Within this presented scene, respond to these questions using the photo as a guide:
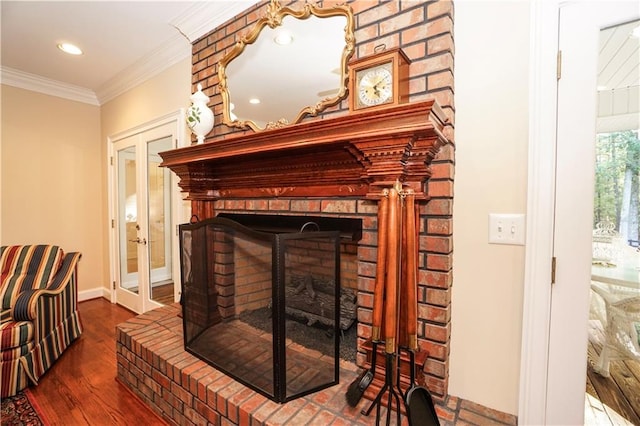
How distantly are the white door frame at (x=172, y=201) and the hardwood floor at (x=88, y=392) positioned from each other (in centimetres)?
72

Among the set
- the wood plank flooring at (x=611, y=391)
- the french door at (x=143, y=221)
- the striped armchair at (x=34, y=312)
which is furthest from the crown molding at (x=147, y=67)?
the wood plank flooring at (x=611, y=391)

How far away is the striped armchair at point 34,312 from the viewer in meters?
1.89

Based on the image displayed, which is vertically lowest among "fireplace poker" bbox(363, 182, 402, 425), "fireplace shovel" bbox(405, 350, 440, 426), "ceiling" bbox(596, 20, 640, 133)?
"fireplace shovel" bbox(405, 350, 440, 426)

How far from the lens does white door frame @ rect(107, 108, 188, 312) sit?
2.62 metres

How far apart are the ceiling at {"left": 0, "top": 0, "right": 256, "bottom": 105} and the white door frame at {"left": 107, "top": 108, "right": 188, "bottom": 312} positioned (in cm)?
49

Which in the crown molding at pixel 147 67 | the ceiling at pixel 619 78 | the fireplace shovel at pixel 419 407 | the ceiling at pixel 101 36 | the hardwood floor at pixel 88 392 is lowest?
the hardwood floor at pixel 88 392

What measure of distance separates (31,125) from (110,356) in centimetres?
278

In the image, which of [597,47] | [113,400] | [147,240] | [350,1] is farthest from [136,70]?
[597,47]

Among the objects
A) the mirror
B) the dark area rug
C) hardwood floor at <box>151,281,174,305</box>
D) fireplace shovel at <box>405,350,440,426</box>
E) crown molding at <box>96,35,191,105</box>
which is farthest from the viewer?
hardwood floor at <box>151,281,174,305</box>

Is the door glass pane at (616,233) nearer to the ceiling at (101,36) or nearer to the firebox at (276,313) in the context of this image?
the firebox at (276,313)

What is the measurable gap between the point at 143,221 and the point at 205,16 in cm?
207

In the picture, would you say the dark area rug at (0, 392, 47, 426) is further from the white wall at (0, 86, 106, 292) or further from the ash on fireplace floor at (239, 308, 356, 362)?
the white wall at (0, 86, 106, 292)

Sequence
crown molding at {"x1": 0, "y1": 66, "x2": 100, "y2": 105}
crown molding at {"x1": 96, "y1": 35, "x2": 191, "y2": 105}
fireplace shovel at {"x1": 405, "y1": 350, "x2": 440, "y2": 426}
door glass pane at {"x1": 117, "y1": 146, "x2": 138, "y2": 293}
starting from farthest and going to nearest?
door glass pane at {"x1": 117, "y1": 146, "x2": 138, "y2": 293} < crown molding at {"x1": 0, "y1": 66, "x2": 100, "y2": 105} < crown molding at {"x1": 96, "y1": 35, "x2": 191, "y2": 105} < fireplace shovel at {"x1": 405, "y1": 350, "x2": 440, "y2": 426}

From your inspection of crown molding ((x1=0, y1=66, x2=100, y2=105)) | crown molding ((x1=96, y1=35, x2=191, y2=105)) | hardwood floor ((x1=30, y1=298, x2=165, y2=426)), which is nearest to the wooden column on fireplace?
crown molding ((x1=96, y1=35, x2=191, y2=105))
